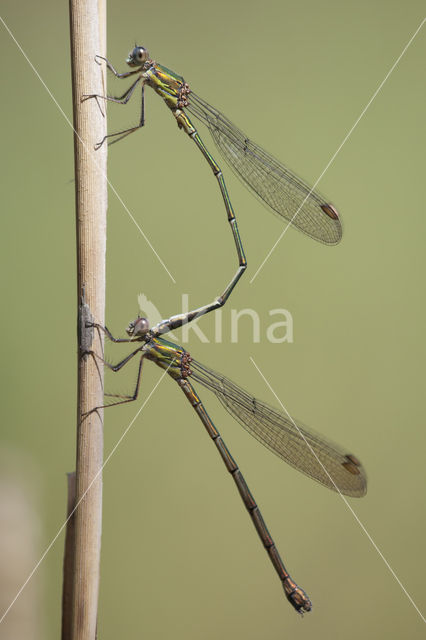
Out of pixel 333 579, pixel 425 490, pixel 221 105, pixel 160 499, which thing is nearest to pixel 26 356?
pixel 160 499

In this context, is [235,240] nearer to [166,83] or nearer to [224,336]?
[166,83]

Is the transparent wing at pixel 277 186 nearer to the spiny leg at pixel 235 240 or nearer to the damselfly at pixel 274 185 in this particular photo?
the damselfly at pixel 274 185

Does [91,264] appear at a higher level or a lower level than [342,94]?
lower

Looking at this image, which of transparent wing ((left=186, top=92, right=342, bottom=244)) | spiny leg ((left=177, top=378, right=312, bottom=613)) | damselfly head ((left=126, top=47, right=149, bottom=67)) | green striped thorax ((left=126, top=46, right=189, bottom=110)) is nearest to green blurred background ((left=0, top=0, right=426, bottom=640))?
spiny leg ((left=177, top=378, right=312, bottom=613))

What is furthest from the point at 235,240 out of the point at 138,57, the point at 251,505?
the point at 251,505

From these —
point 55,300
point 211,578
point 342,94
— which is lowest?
point 211,578

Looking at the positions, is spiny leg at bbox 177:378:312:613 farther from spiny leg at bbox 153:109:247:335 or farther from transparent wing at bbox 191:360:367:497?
spiny leg at bbox 153:109:247:335

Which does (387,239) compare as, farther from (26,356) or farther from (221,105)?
(26,356)
